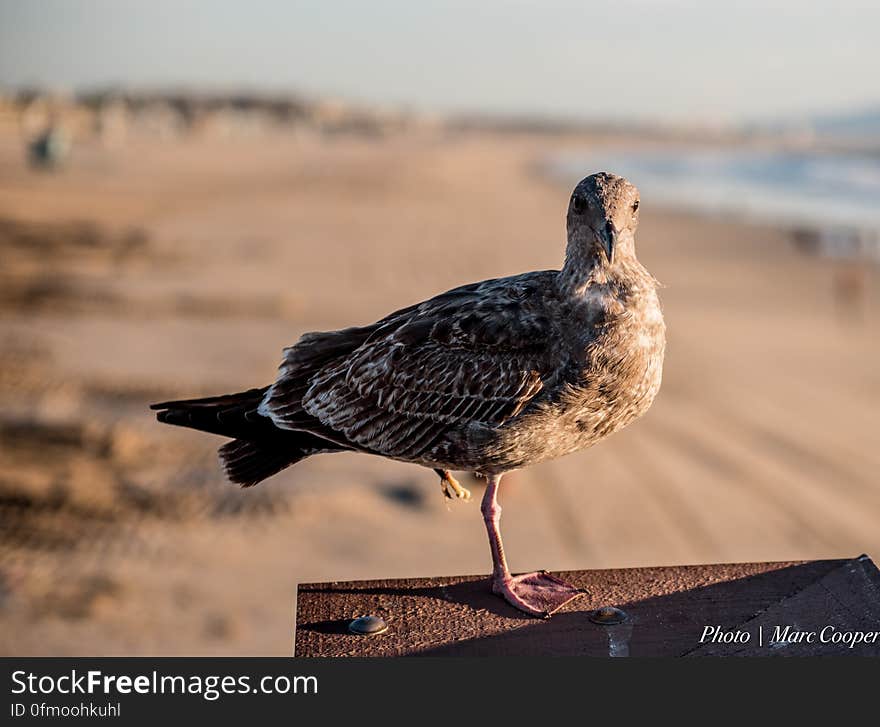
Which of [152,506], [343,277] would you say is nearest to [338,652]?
[152,506]

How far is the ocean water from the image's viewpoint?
105 feet

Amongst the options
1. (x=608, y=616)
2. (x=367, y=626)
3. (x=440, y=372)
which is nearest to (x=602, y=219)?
(x=440, y=372)

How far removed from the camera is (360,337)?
4.91m

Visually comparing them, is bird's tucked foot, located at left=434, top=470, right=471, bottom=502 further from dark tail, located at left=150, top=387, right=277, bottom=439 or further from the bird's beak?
the bird's beak

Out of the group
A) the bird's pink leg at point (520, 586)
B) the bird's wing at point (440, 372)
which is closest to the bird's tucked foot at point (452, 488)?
the bird's pink leg at point (520, 586)

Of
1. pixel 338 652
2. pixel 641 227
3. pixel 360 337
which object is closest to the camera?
pixel 338 652

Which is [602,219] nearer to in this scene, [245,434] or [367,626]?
[245,434]

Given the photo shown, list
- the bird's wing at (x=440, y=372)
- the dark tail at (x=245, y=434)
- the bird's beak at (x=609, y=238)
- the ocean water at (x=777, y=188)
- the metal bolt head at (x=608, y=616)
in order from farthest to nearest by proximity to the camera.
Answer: the ocean water at (x=777, y=188) → the dark tail at (x=245, y=434) → the metal bolt head at (x=608, y=616) → the bird's wing at (x=440, y=372) → the bird's beak at (x=609, y=238)

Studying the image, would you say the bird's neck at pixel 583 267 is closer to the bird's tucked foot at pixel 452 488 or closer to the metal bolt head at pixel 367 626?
the bird's tucked foot at pixel 452 488

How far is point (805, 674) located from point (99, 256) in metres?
26.9

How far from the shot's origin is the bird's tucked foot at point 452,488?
4660mm

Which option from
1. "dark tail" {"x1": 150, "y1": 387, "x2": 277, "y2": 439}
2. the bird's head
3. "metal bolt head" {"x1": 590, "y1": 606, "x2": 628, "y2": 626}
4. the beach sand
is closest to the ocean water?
the beach sand

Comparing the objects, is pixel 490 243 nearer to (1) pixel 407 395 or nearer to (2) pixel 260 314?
(2) pixel 260 314

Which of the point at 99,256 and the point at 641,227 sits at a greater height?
the point at 641,227
